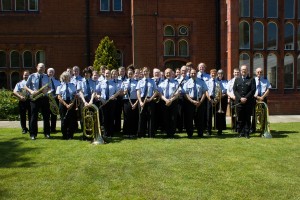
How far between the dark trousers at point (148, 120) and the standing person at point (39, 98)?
257cm

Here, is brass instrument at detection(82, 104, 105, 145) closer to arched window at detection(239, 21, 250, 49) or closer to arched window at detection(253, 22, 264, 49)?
arched window at detection(239, 21, 250, 49)

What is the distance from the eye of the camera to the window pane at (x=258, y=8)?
1769cm

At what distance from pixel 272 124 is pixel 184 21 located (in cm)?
686

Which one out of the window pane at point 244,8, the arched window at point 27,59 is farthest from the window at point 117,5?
the window pane at point 244,8

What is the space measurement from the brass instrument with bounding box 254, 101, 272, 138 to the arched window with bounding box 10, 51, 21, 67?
1269cm

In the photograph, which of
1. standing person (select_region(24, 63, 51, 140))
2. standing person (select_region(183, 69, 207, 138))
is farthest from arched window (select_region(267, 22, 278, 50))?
standing person (select_region(24, 63, 51, 140))

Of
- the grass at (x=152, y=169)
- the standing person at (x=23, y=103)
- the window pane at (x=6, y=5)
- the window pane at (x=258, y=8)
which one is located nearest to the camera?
the grass at (x=152, y=169)

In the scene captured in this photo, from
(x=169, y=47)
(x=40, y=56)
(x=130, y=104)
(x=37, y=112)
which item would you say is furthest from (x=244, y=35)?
(x=37, y=112)

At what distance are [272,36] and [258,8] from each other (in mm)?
1391

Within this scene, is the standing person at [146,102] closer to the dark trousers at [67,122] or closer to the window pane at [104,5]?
the dark trousers at [67,122]

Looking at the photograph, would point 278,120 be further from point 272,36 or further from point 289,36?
point 289,36

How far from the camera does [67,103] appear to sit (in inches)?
428

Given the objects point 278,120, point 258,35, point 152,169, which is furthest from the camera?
point 258,35

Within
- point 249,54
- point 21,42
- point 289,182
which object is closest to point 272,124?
point 249,54
